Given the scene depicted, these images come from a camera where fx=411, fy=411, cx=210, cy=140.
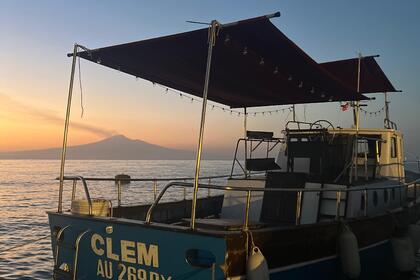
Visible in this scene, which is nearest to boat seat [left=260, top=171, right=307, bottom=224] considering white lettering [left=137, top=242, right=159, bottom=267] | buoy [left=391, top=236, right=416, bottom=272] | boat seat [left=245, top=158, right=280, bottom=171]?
boat seat [left=245, top=158, right=280, bottom=171]

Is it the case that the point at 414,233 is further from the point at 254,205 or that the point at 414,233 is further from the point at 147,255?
the point at 147,255

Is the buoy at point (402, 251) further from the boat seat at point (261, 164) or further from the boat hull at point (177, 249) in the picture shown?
the boat seat at point (261, 164)

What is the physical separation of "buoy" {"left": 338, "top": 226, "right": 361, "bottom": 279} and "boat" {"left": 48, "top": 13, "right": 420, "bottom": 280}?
0.06ft

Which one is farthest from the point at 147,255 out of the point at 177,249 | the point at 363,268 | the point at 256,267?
the point at 363,268

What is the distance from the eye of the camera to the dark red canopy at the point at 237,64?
6.37m

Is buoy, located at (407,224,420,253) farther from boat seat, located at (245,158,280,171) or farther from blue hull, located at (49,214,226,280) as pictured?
blue hull, located at (49,214,226,280)

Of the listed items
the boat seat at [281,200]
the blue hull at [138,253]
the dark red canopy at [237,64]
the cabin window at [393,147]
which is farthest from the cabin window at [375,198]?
the cabin window at [393,147]

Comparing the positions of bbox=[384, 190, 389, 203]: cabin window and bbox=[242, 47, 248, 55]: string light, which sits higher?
bbox=[242, 47, 248, 55]: string light

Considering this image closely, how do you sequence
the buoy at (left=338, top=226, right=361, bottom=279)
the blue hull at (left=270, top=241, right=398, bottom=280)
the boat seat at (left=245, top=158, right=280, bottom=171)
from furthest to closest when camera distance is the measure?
the boat seat at (left=245, top=158, right=280, bottom=171) → the buoy at (left=338, top=226, right=361, bottom=279) → the blue hull at (left=270, top=241, right=398, bottom=280)

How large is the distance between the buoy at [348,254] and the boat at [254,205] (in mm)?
18

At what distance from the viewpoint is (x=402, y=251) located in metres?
9.64

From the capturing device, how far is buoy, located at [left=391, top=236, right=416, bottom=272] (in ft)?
31.6

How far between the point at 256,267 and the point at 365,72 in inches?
396

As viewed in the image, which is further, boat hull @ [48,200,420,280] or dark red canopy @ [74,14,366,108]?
dark red canopy @ [74,14,366,108]
